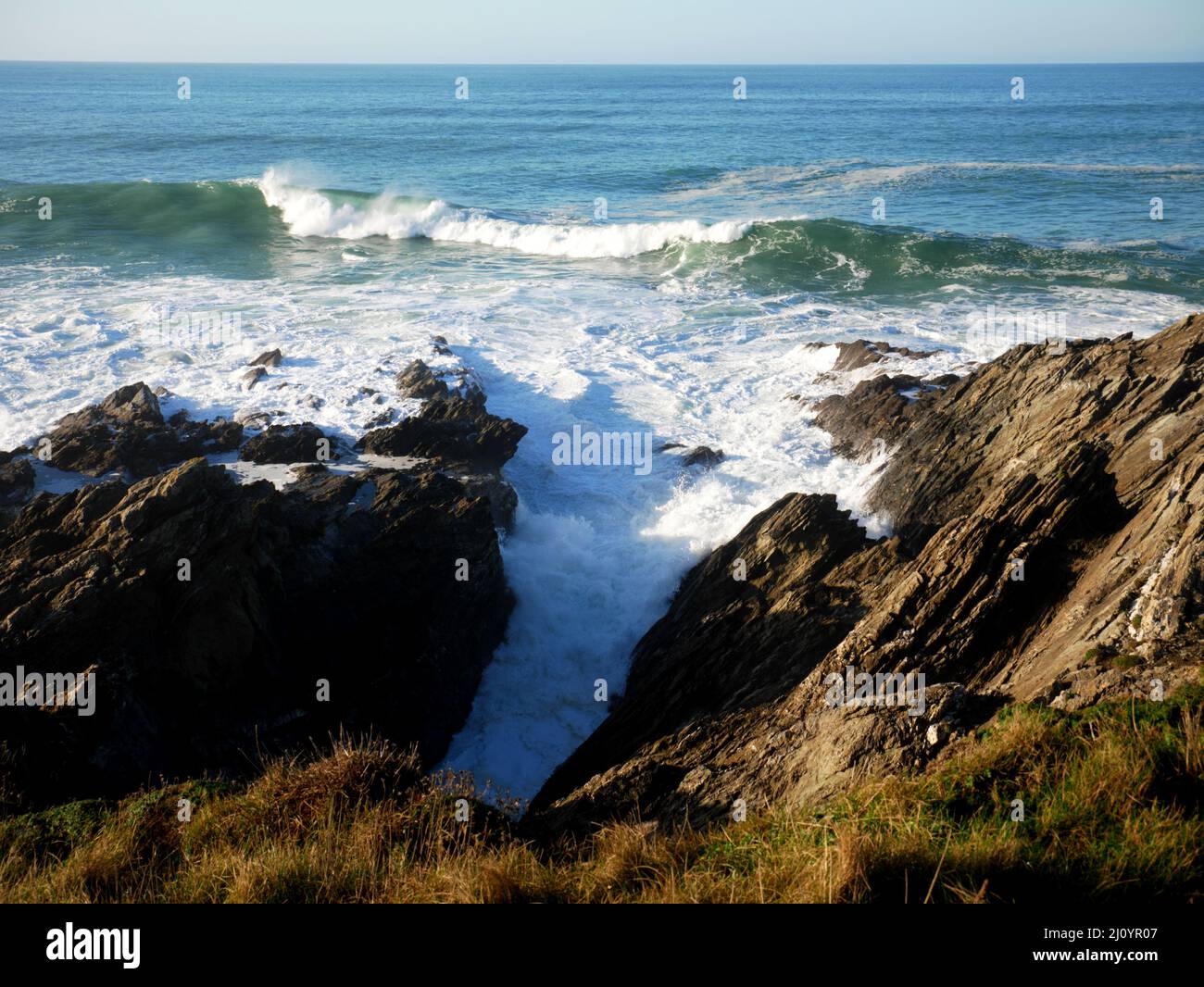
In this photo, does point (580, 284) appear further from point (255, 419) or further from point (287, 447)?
point (287, 447)

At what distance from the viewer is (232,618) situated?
9609 mm

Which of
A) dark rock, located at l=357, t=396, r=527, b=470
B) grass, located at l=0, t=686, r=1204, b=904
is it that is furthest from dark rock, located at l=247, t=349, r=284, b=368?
grass, located at l=0, t=686, r=1204, b=904

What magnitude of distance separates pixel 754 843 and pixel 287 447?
11.2m

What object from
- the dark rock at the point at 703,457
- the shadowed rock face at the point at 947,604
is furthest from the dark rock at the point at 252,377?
the shadowed rock face at the point at 947,604

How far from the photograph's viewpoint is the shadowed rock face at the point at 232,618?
332 inches

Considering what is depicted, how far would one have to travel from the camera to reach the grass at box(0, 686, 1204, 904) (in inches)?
172

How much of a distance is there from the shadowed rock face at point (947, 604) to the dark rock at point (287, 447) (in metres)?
6.29

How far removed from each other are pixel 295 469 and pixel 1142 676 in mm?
11498

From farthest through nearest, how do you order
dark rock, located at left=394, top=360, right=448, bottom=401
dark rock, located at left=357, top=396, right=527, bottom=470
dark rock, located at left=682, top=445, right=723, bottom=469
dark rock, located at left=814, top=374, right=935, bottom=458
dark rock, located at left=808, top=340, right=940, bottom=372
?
dark rock, located at left=808, top=340, right=940, bottom=372
dark rock, located at left=394, top=360, right=448, bottom=401
dark rock, located at left=682, top=445, right=723, bottom=469
dark rock, located at left=814, top=374, right=935, bottom=458
dark rock, located at left=357, top=396, right=527, bottom=470

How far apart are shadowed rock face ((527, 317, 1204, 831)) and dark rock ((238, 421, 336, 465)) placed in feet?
20.6

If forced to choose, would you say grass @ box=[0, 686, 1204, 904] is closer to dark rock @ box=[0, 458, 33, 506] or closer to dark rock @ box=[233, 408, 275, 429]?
dark rock @ box=[0, 458, 33, 506]

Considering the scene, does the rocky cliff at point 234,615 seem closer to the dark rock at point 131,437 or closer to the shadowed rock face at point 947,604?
the dark rock at point 131,437

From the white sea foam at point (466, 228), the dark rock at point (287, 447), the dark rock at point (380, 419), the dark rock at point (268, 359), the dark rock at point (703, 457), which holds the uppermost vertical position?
the white sea foam at point (466, 228)
